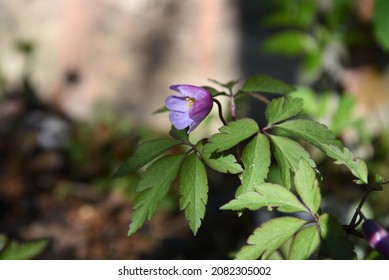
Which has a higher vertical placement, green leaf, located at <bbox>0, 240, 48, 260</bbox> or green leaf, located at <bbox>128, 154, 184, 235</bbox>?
green leaf, located at <bbox>128, 154, 184, 235</bbox>

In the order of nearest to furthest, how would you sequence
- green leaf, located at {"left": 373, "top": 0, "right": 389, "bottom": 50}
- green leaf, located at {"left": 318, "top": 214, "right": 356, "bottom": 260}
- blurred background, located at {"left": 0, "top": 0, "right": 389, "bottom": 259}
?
1. green leaf, located at {"left": 318, "top": 214, "right": 356, "bottom": 260}
2. green leaf, located at {"left": 373, "top": 0, "right": 389, "bottom": 50}
3. blurred background, located at {"left": 0, "top": 0, "right": 389, "bottom": 259}

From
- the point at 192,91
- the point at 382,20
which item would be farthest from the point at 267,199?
the point at 382,20

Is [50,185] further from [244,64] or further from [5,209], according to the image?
[244,64]

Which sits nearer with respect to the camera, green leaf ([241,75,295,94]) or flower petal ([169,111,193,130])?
flower petal ([169,111,193,130])

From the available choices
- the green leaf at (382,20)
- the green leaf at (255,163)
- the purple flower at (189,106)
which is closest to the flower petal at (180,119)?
the purple flower at (189,106)

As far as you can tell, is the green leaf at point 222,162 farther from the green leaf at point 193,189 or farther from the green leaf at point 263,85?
the green leaf at point 263,85

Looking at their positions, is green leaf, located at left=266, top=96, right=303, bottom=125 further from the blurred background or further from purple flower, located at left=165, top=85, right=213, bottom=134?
the blurred background

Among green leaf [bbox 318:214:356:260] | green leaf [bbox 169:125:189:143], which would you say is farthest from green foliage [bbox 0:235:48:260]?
green leaf [bbox 318:214:356:260]
